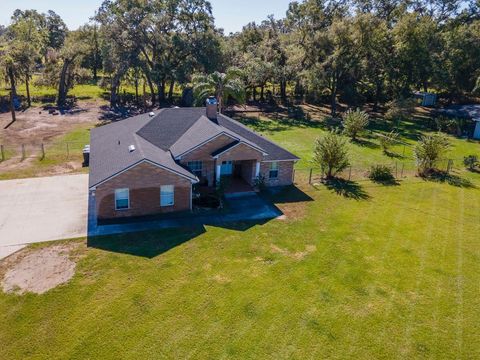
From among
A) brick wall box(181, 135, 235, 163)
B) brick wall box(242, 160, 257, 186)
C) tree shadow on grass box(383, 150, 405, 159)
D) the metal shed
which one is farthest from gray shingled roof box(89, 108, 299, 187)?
the metal shed

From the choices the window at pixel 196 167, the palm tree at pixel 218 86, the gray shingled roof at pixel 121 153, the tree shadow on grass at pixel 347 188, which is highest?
the palm tree at pixel 218 86

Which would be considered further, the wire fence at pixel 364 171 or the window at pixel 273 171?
the wire fence at pixel 364 171

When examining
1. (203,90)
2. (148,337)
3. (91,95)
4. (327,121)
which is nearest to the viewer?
(148,337)

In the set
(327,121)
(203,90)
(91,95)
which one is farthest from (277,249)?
(91,95)

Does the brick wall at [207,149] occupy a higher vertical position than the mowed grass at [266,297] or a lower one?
higher

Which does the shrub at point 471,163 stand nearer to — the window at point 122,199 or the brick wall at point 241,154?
the brick wall at point 241,154

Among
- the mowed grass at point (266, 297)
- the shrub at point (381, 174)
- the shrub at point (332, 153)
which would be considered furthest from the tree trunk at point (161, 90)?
the mowed grass at point (266, 297)

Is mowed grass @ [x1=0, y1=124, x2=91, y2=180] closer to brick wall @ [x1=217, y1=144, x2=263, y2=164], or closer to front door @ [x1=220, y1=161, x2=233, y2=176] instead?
front door @ [x1=220, y1=161, x2=233, y2=176]

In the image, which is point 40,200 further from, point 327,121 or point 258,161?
point 327,121
